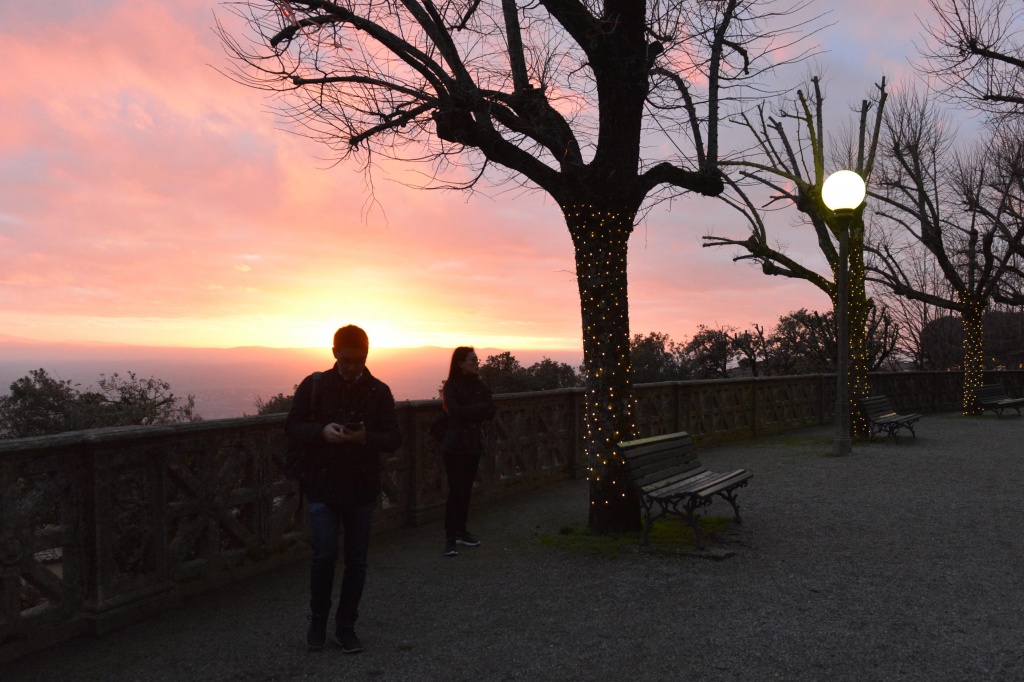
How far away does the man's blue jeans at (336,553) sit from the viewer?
4.88 metres

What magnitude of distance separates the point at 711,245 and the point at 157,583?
58.0 feet

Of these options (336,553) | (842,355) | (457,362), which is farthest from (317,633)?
(842,355)

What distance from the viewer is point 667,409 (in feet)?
48.4

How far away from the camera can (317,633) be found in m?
4.94

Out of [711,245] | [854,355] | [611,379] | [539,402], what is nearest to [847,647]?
[611,379]

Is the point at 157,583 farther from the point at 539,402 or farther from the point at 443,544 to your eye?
the point at 539,402

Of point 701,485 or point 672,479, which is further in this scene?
point 672,479

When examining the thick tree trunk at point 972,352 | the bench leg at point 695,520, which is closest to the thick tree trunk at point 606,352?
the bench leg at point 695,520

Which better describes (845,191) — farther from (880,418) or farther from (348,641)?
(348,641)

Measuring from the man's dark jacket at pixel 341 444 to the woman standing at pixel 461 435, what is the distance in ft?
7.56

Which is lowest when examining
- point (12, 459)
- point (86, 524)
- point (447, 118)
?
point (86, 524)

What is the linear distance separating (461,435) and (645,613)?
8.41ft

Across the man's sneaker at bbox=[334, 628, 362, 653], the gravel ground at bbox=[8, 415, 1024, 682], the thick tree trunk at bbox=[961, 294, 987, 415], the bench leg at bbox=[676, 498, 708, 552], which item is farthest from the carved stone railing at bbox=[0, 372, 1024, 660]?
the thick tree trunk at bbox=[961, 294, 987, 415]

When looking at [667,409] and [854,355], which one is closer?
[667,409]
